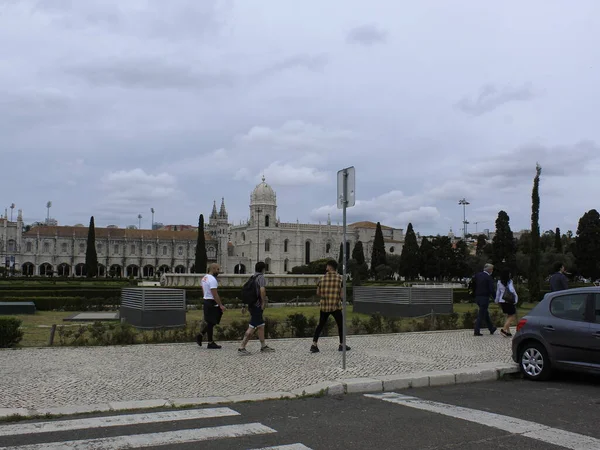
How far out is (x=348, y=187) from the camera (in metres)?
8.66

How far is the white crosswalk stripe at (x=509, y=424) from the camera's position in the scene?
16.5 feet

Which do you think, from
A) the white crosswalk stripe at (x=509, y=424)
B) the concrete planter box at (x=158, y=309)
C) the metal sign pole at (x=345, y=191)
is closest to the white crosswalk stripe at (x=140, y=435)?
the white crosswalk stripe at (x=509, y=424)

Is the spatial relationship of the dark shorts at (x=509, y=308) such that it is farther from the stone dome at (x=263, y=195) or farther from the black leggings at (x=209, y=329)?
the stone dome at (x=263, y=195)

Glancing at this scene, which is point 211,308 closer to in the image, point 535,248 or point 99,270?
point 535,248

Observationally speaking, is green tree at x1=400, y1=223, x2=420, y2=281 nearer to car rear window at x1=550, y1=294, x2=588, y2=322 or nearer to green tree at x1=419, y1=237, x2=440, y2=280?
green tree at x1=419, y1=237, x2=440, y2=280

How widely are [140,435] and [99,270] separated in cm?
10913

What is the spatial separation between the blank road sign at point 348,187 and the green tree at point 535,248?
73.5ft

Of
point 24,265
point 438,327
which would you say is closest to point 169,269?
point 24,265

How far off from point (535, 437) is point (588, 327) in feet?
10.2

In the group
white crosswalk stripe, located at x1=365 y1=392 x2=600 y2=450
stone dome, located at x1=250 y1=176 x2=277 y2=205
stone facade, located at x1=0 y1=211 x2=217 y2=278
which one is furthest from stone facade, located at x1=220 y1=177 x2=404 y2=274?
white crosswalk stripe, located at x1=365 y1=392 x2=600 y2=450

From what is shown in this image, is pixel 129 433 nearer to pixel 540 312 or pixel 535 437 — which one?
pixel 535 437

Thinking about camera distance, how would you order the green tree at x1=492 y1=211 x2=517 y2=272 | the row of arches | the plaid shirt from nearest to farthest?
the plaid shirt < the green tree at x1=492 y1=211 x2=517 y2=272 < the row of arches

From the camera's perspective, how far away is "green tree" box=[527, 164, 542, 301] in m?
28.2

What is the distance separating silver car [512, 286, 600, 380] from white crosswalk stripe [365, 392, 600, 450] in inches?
91.2
